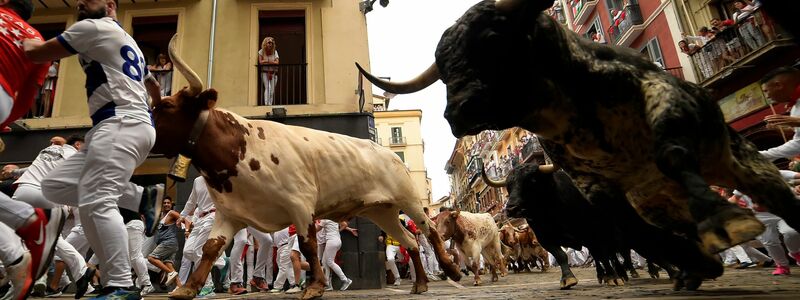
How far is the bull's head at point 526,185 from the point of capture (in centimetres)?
512

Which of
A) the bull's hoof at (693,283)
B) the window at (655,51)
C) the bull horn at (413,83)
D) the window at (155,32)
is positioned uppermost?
the window at (655,51)

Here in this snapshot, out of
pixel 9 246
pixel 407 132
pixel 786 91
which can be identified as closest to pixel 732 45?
pixel 786 91

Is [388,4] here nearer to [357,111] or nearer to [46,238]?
[357,111]

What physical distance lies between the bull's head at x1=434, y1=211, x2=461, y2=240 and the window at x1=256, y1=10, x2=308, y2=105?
4.88m

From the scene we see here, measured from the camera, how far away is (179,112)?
13.9 feet

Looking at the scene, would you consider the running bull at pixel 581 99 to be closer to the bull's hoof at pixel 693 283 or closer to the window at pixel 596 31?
the bull's hoof at pixel 693 283

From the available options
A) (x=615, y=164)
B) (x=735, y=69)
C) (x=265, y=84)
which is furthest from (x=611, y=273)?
(x=735, y=69)

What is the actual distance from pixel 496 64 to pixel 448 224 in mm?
8443

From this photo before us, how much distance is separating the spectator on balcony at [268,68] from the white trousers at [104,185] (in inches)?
→ 354

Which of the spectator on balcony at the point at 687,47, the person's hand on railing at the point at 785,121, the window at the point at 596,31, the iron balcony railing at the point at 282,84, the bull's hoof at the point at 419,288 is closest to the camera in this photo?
the person's hand on railing at the point at 785,121

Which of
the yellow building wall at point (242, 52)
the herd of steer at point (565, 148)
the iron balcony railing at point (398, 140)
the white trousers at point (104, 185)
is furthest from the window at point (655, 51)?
the iron balcony railing at point (398, 140)

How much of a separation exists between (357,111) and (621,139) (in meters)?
9.29

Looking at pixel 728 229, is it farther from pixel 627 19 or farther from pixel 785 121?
pixel 627 19

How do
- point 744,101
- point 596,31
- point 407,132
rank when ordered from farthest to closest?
point 407,132
point 596,31
point 744,101
